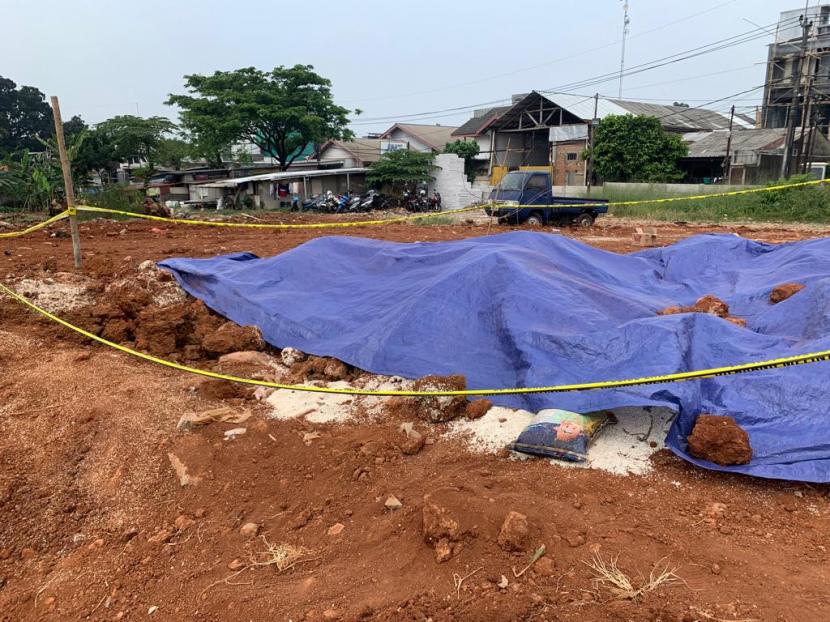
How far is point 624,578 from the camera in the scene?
7.30ft

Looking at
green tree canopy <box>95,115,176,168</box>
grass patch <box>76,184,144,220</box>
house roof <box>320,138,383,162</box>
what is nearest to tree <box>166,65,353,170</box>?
green tree canopy <box>95,115,176,168</box>

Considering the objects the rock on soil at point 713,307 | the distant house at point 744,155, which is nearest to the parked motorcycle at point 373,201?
the distant house at point 744,155

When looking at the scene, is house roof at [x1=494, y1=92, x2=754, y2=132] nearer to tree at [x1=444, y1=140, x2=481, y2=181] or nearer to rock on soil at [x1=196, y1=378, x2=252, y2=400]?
tree at [x1=444, y1=140, x2=481, y2=181]

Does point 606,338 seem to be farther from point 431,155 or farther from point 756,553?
point 431,155

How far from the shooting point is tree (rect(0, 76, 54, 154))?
44.4m

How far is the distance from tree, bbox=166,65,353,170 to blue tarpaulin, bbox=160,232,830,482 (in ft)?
71.2

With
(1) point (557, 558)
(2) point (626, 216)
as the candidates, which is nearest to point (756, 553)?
(1) point (557, 558)

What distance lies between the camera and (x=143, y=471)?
3332mm

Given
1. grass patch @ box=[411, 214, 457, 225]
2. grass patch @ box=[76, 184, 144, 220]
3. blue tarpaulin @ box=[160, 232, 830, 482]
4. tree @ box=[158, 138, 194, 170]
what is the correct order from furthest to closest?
tree @ box=[158, 138, 194, 170] → grass patch @ box=[411, 214, 457, 225] → grass patch @ box=[76, 184, 144, 220] → blue tarpaulin @ box=[160, 232, 830, 482]

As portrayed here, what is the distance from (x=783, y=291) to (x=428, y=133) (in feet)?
131

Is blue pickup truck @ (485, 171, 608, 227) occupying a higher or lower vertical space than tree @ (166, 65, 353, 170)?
lower

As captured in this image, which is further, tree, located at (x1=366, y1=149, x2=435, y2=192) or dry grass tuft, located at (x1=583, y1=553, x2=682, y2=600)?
tree, located at (x1=366, y1=149, x2=435, y2=192)

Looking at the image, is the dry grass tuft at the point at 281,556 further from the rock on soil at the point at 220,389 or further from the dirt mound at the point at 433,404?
the rock on soil at the point at 220,389

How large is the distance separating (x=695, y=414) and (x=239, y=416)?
114 inches
